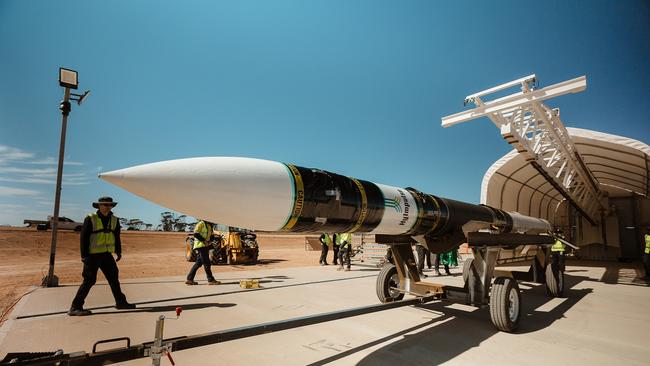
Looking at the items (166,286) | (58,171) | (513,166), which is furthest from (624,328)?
(58,171)

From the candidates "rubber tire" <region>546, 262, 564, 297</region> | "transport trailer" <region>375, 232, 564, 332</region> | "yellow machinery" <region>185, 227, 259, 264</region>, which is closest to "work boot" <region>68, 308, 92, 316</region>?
"transport trailer" <region>375, 232, 564, 332</region>

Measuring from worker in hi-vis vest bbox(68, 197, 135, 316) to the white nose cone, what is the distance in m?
3.14

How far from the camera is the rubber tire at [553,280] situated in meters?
7.59

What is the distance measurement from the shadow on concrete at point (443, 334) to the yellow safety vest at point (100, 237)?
154 inches

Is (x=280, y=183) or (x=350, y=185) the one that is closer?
(x=280, y=183)

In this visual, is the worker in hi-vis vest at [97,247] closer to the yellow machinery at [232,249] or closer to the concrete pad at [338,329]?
the concrete pad at [338,329]

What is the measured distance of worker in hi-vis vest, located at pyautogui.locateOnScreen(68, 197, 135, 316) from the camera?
15.9 feet

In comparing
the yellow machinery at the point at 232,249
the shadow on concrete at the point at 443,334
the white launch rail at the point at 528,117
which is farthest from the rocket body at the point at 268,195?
the yellow machinery at the point at 232,249

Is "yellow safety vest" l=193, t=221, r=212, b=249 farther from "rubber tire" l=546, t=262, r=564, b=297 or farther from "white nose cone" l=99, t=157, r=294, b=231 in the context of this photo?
"rubber tire" l=546, t=262, r=564, b=297

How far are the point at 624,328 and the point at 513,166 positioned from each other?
1031 cm

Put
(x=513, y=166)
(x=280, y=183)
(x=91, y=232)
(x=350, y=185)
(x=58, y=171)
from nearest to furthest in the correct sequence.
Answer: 1. (x=280, y=183)
2. (x=350, y=185)
3. (x=91, y=232)
4. (x=58, y=171)
5. (x=513, y=166)

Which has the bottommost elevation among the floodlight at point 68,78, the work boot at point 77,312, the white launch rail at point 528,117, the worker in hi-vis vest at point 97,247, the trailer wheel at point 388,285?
the work boot at point 77,312

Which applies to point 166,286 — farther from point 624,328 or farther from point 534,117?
point 534,117

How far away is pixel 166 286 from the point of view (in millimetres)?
7594
